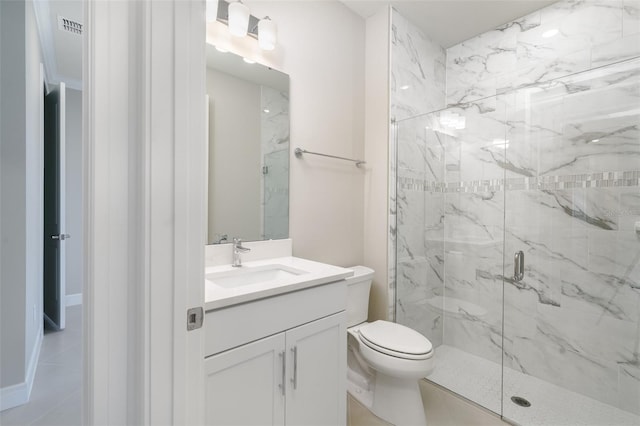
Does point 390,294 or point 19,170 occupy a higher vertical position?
point 19,170

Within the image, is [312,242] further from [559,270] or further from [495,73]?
[495,73]

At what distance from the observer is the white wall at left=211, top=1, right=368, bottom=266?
6.13 feet

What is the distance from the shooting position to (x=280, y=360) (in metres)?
1.20

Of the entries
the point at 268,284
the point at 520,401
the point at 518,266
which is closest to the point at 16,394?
the point at 268,284

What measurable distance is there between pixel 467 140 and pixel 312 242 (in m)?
1.38

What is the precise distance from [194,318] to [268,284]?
0.46m

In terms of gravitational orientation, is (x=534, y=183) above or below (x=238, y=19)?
below

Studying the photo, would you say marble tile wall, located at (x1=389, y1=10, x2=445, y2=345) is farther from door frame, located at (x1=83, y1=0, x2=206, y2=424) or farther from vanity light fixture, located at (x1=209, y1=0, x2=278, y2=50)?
door frame, located at (x1=83, y1=0, x2=206, y2=424)

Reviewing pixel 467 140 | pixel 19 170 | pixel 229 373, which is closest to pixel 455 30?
pixel 467 140

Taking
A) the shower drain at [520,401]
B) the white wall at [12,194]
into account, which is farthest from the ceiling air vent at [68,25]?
the shower drain at [520,401]

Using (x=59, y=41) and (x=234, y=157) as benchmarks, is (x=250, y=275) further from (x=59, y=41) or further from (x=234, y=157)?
(x=59, y=41)

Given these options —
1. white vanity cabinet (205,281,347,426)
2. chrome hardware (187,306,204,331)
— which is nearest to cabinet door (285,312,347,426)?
white vanity cabinet (205,281,347,426)

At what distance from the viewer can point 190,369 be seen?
29.2 inches

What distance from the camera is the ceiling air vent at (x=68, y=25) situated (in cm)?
222
